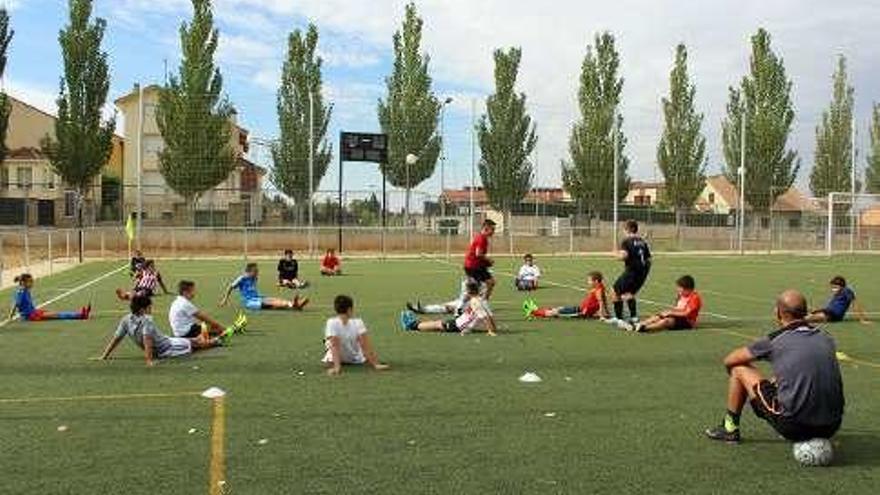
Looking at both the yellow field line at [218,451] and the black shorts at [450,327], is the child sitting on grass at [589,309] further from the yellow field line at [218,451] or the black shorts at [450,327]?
the yellow field line at [218,451]

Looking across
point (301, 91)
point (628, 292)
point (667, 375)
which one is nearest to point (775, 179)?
point (301, 91)

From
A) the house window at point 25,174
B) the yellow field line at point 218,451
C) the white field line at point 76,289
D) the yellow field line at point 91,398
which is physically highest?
the house window at point 25,174

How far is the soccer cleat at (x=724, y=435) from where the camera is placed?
7680 millimetres

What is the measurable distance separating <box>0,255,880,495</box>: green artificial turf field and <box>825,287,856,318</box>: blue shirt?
428 millimetres

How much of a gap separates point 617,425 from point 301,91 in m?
56.6

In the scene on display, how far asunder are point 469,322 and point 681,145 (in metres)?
56.5

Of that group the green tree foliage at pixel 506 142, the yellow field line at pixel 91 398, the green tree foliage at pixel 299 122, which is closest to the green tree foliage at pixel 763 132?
the green tree foliage at pixel 506 142

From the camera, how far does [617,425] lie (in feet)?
27.4

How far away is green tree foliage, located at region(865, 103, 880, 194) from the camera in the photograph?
7894 centimetres

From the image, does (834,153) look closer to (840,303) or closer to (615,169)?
(615,169)

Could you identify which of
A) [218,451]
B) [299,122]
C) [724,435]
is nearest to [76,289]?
[218,451]

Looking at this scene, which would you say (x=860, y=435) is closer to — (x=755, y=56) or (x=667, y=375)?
(x=667, y=375)

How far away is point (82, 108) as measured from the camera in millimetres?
57000

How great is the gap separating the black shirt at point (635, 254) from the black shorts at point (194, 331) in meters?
6.51
